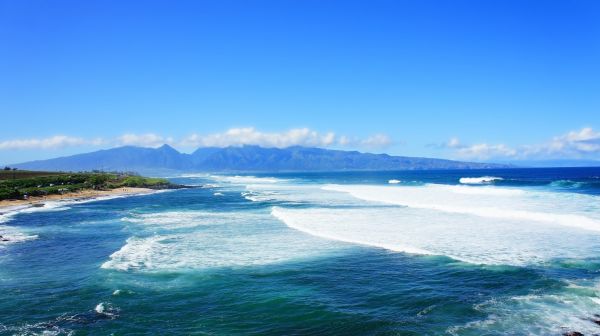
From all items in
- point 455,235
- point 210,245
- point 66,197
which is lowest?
point 210,245

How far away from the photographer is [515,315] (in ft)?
54.2

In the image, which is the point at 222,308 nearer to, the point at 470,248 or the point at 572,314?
the point at 572,314

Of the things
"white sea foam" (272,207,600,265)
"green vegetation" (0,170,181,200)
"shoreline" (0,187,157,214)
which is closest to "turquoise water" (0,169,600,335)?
"white sea foam" (272,207,600,265)

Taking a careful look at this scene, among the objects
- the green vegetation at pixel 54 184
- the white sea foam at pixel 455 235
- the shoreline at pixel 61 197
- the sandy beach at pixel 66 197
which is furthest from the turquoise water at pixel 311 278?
the green vegetation at pixel 54 184

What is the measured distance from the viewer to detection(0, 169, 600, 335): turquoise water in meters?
16.5

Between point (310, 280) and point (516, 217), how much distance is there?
26.8m

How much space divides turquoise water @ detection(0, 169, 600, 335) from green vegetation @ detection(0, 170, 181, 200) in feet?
141

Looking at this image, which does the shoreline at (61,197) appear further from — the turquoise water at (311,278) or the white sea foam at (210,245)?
the white sea foam at (210,245)

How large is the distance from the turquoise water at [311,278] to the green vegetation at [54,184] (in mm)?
42976

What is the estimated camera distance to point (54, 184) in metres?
95.4

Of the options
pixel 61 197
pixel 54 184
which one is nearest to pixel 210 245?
pixel 61 197

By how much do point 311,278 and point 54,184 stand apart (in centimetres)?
8985

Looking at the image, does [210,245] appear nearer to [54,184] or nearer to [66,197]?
[66,197]

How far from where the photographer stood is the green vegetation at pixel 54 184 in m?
77.9
